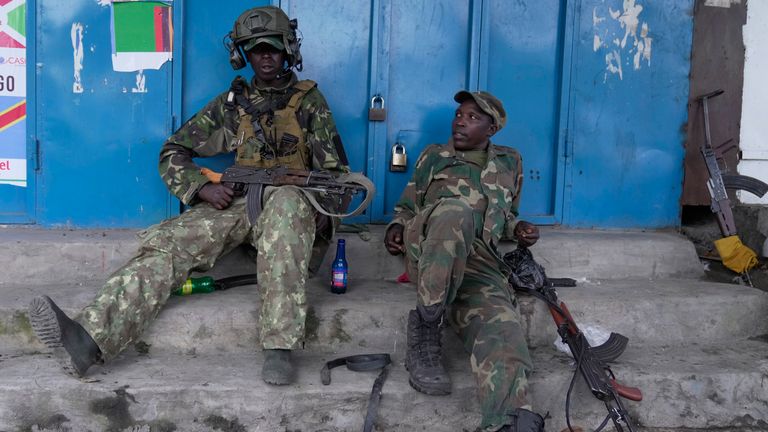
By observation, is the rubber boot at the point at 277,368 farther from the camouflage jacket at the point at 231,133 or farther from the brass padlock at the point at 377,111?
the brass padlock at the point at 377,111

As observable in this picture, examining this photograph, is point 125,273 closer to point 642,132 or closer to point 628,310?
point 628,310

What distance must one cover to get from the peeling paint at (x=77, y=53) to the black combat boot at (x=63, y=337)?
1.99m

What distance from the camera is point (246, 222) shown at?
375cm

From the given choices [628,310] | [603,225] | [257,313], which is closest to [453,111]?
[603,225]

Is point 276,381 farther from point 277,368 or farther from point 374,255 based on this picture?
point 374,255

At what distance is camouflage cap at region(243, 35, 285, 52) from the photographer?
385cm

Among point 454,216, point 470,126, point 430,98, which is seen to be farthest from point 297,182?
point 430,98

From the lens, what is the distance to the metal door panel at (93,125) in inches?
172

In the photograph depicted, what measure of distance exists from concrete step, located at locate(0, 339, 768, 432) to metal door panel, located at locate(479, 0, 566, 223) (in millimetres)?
1658

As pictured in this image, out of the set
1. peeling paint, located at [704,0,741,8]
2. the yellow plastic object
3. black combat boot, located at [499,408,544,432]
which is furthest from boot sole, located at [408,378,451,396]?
peeling paint, located at [704,0,741,8]

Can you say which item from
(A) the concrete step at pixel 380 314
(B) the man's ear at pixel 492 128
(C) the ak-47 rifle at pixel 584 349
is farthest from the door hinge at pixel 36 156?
(C) the ak-47 rifle at pixel 584 349

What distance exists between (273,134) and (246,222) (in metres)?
0.62

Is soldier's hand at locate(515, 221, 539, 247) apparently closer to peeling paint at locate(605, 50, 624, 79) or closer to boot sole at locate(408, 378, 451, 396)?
boot sole at locate(408, 378, 451, 396)

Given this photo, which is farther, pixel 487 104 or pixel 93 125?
pixel 93 125
